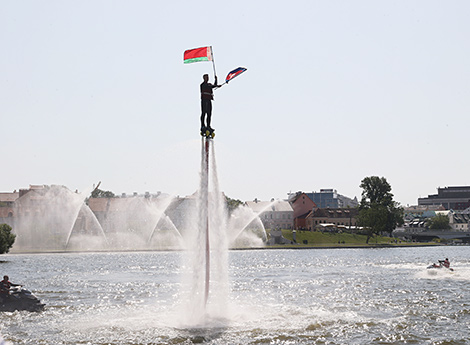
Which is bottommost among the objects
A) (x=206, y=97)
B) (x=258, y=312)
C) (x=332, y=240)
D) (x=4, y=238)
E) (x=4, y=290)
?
(x=258, y=312)

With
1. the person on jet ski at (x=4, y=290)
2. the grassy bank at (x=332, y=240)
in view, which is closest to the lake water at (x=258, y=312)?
the person on jet ski at (x=4, y=290)

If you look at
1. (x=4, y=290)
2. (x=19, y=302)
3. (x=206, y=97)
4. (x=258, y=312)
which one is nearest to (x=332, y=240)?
(x=258, y=312)

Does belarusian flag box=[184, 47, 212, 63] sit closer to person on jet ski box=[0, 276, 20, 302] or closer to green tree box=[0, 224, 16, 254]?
person on jet ski box=[0, 276, 20, 302]

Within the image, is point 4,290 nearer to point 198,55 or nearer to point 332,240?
point 198,55

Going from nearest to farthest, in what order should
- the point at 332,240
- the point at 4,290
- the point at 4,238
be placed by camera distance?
the point at 4,290
the point at 4,238
the point at 332,240

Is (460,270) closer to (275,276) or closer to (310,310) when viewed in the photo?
(275,276)

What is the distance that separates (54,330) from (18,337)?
98.4 inches

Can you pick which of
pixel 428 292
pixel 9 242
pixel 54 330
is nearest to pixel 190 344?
pixel 54 330

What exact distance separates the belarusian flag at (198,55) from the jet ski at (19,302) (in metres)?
22.7

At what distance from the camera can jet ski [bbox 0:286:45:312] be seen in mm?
43219

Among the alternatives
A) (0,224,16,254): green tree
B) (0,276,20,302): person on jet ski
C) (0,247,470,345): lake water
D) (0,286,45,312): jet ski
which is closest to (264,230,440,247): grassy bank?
(0,224,16,254): green tree

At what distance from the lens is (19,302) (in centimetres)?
4362

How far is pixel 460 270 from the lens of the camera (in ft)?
271

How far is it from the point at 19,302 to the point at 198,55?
935 inches
